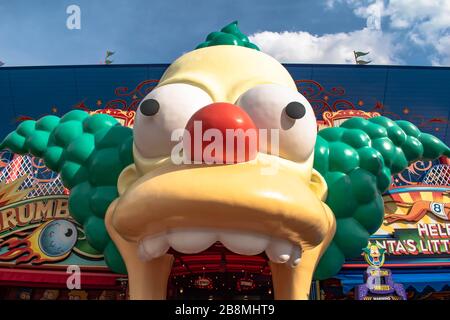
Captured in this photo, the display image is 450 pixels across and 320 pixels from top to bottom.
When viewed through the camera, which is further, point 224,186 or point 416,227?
point 416,227

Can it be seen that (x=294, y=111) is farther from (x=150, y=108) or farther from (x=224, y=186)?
(x=150, y=108)

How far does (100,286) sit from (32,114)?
4.01 metres

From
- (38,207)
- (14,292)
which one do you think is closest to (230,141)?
(38,207)

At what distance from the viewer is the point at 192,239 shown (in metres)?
2.27

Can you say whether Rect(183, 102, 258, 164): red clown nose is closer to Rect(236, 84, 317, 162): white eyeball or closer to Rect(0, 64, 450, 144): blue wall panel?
Rect(236, 84, 317, 162): white eyeball

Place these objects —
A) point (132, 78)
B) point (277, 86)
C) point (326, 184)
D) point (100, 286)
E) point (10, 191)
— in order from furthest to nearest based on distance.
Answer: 1. point (132, 78)
2. point (10, 191)
3. point (100, 286)
4. point (326, 184)
5. point (277, 86)

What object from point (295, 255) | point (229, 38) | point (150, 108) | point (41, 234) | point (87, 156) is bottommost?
point (295, 255)

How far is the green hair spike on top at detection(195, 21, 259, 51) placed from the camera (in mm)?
3550

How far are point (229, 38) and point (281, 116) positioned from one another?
4.36ft

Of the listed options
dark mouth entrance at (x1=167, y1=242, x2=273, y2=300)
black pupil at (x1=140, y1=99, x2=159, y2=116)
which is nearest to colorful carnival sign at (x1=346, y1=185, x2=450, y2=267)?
dark mouth entrance at (x1=167, y1=242, x2=273, y2=300)

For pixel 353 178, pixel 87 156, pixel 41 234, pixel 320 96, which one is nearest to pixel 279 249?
pixel 353 178

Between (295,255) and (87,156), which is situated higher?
(87,156)
